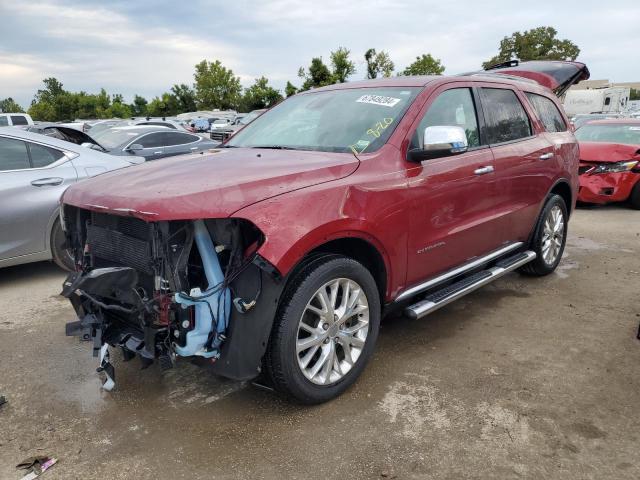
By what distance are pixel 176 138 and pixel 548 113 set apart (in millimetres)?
8329

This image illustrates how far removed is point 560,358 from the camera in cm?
351

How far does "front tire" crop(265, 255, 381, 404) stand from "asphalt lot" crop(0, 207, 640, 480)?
0.62 feet

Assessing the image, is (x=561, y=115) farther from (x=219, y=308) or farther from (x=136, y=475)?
(x=136, y=475)

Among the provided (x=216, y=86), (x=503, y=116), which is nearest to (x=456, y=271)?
(x=503, y=116)

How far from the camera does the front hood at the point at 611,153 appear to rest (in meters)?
8.68

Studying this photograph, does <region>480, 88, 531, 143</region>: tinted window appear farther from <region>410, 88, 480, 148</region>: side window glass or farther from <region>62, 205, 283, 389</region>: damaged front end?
<region>62, 205, 283, 389</region>: damaged front end

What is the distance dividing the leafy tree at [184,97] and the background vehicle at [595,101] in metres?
45.8

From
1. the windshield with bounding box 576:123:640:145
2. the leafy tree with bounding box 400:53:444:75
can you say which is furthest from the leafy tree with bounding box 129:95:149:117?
the windshield with bounding box 576:123:640:145

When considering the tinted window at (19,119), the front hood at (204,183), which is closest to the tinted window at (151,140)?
the front hood at (204,183)

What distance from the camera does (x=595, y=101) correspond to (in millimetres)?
27359

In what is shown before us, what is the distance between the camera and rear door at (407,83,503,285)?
3.36m

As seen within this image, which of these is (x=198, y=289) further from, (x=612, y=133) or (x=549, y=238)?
(x=612, y=133)

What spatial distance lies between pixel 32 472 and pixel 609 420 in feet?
9.48

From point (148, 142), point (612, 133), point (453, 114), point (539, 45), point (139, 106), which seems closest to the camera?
point (453, 114)
